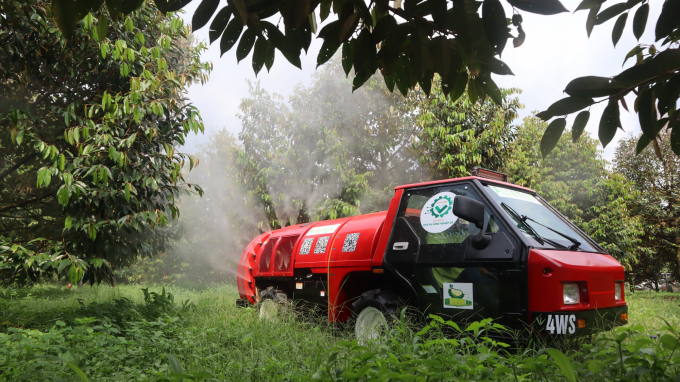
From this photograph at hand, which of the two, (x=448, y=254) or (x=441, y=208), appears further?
(x=441, y=208)

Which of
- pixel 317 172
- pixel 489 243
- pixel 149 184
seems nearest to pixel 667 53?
pixel 489 243

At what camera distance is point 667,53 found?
51.4 inches

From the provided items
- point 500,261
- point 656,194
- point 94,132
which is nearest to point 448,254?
point 500,261

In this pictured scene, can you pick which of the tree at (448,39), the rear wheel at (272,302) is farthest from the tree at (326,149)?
the tree at (448,39)

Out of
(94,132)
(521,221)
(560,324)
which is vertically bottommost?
(560,324)

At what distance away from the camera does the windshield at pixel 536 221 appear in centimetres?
331

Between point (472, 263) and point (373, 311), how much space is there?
1.16m

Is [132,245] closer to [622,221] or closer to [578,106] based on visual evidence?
[578,106]

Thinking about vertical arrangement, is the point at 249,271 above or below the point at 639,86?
below

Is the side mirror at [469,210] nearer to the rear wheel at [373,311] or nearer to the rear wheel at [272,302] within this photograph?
the rear wheel at [373,311]

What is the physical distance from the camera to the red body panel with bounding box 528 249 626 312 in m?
2.92

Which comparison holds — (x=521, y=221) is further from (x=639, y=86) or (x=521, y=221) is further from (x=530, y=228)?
(x=639, y=86)

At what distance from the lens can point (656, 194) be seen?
61.0 feet

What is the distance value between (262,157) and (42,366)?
1232cm
